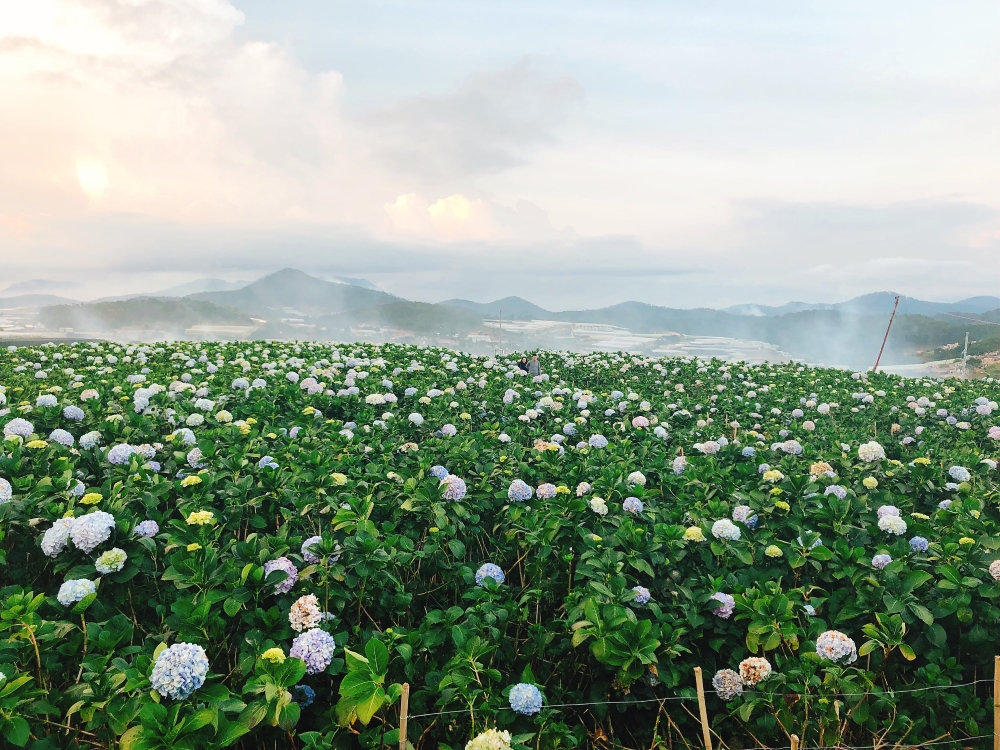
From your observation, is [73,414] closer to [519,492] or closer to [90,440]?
[90,440]

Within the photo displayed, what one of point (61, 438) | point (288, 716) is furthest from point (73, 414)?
point (288, 716)

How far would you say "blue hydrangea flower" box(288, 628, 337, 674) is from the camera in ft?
6.93

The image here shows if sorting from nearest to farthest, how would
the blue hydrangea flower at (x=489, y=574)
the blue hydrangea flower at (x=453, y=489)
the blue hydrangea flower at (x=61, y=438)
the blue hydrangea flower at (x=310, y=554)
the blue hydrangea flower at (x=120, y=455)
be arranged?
1. the blue hydrangea flower at (x=310, y=554)
2. the blue hydrangea flower at (x=489, y=574)
3. the blue hydrangea flower at (x=453, y=489)
4. the blue hydrangea flower at (x=120, y=455)
5. the blue hydrangea flower at (x=61, y=438)

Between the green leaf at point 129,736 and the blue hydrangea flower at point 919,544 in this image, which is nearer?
the green leaf at point 129,736

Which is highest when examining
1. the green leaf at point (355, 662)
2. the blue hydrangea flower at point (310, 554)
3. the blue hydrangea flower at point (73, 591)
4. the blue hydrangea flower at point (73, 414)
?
the blue hydrangea flower at point (73, 414)

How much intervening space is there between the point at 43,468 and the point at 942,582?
15.5 feet

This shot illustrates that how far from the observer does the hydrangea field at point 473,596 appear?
81.0 inches

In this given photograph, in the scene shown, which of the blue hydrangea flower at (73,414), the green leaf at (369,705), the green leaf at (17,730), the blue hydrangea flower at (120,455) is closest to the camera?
the green leaf at (17,730)

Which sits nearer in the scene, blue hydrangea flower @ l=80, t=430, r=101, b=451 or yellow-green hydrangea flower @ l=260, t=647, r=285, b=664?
yellow-green hydrangea flower @ l=260, t=647, r=285, b=664

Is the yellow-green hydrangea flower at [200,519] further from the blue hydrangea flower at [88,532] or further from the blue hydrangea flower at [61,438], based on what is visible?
the blue hydrangea flower at [61,438]

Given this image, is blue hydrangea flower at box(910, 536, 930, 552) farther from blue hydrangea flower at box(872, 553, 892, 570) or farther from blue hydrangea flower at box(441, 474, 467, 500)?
blue hydrangea flower at box(441, 474, 467, 500)

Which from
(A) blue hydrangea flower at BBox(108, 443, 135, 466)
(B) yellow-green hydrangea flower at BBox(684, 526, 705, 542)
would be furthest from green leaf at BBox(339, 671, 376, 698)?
(A) blue hydrangea flower at BBox(108, 443, 135, 466)

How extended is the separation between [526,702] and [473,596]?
2.08 ft

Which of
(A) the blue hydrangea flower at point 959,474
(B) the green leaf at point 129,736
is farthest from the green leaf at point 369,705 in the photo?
(A) the blue hydrangea flower at point 959,474
